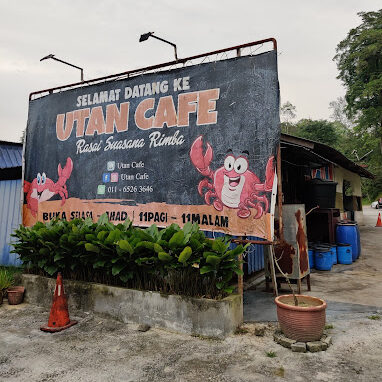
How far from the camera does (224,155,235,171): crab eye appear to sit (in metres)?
4.81

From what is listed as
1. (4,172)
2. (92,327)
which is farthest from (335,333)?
(4,172)

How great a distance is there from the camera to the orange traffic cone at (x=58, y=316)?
453cm

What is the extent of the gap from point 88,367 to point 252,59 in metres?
4.56

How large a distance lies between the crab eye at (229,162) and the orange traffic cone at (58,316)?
3.08m

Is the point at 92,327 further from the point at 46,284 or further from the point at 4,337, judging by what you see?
the point at 46,284

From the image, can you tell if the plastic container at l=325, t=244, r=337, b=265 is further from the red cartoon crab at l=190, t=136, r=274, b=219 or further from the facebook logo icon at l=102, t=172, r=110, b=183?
the facebook logo icon at l=102, t=172, r=110, b=183

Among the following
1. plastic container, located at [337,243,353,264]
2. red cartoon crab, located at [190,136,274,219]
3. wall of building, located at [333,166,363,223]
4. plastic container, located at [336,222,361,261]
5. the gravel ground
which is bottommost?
the gravel ground

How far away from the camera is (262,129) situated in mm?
4590

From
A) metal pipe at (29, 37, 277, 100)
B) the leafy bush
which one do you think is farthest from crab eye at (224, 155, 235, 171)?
metal pipe at (29, 37, 277, 100)

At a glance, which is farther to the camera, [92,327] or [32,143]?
[32,143]

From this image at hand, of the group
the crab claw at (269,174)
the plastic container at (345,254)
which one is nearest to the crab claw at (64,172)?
the crab claw at (269,174)

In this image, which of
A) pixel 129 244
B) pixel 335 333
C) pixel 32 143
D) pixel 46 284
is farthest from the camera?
pixel 32 143

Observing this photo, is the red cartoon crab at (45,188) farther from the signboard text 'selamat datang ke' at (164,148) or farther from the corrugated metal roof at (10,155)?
the corrugated metal roof at (10,155)

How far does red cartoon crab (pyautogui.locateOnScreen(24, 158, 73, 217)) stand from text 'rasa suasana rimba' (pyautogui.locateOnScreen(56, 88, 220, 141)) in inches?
28.4
